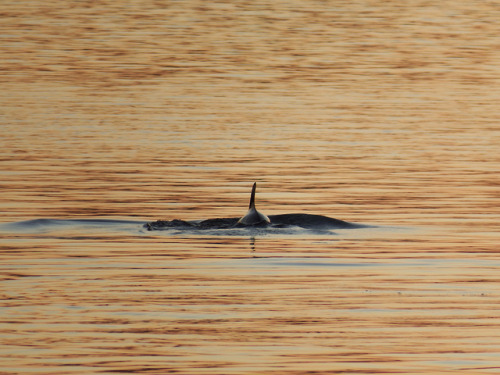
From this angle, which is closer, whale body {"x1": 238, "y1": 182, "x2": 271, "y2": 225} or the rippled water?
the rippled water

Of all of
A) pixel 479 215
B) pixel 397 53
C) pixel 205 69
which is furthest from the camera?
pixel 397 53

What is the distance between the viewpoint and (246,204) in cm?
2245

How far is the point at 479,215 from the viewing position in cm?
2139

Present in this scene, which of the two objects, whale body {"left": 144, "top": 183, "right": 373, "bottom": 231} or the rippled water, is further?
whale body {"left": 144, "top": 183, "right": 373, "bottom": 231}

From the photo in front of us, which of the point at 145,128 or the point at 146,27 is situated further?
the point at 146,27

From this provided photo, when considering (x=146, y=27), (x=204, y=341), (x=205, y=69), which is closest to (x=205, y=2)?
(x=146, y=27)

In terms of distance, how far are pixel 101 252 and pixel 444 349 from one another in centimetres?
649

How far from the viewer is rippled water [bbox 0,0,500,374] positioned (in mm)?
12836

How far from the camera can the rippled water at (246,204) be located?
505 inches

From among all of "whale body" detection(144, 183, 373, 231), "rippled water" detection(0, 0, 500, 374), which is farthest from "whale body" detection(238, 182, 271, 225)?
"rippled water" detection(0, 0, 500, 374)

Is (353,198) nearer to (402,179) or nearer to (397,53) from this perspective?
(402,179)

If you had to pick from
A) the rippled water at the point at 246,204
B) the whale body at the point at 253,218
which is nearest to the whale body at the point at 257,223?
the whale body at the point at 253,218

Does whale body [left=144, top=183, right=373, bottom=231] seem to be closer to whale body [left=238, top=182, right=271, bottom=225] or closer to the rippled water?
whale body [left=238, top=182, right=271, bottom=225]

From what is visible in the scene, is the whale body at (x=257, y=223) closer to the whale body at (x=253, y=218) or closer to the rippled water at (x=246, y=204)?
the whale body at (x=253, y=218)
